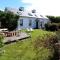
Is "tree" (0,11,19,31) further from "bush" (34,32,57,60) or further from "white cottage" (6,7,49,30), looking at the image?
"bush" (34,32,57,60)

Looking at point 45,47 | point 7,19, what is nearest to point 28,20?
point 7,19

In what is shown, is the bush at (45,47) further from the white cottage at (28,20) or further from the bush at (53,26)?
the white cottage at (28,20)

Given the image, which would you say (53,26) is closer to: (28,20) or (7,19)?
(7,19)

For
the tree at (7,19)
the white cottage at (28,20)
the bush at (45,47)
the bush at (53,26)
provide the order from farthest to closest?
1. the white cottage at (28,20)
2. the bush at (53,26)
3. the tree at (7,19)
4. the bush at (45,47)

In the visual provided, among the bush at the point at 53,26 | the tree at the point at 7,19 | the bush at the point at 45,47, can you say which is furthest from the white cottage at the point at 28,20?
the bush at the point at 45,47

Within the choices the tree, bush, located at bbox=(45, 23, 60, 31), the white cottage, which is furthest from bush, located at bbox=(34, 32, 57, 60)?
the white cottage

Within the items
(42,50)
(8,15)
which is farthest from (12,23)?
(42,50)

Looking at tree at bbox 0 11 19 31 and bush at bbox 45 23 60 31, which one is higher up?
tree at bbox 0 11 19 31

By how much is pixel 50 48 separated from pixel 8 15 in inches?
933

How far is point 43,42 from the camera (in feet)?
43.7

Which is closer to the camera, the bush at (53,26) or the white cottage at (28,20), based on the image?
the bush at (53,26)

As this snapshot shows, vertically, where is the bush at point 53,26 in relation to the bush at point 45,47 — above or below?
below

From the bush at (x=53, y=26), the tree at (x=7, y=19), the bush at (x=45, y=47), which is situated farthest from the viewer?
the bush at (x=53, y=26)

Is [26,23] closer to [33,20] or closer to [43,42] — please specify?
[33,20]
